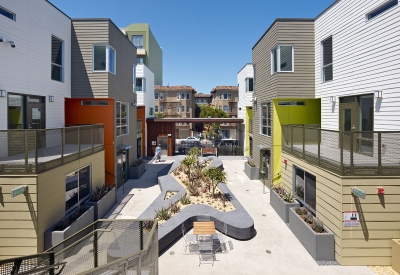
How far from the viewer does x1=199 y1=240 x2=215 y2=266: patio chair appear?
295 inches

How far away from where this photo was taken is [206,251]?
7895 millimetres

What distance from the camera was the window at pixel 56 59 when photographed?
1170 cm

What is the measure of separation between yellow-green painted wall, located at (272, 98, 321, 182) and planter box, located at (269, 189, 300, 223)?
8.99 ft

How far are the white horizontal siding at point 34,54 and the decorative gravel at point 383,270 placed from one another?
12462 mm

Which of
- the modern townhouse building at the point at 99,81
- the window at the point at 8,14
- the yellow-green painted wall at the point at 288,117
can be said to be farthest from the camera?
the yellow-green painted wall at the point at 288,117

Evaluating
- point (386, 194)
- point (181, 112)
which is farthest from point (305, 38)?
point (181, 112)

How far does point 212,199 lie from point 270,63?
8305 mm

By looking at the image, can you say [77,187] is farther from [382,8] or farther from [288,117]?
[382,8]

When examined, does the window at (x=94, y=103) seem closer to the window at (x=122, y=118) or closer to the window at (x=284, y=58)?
the window at (x=122, y=118)

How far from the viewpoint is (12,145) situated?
7.09m

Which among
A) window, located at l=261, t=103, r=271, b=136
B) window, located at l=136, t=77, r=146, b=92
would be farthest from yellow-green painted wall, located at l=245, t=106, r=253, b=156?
window, located at l=136, t=77, r=146, b=92

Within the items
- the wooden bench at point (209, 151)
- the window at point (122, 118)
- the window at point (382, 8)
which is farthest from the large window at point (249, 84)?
the window at point (382, 8)

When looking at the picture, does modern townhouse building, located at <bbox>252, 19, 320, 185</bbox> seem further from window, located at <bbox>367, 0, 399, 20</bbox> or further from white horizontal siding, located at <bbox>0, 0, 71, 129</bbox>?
white horizontal siding, located at <bbox>0, 0, 71, 129</bbox>

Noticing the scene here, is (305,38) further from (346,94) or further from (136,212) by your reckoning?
(136,212)
